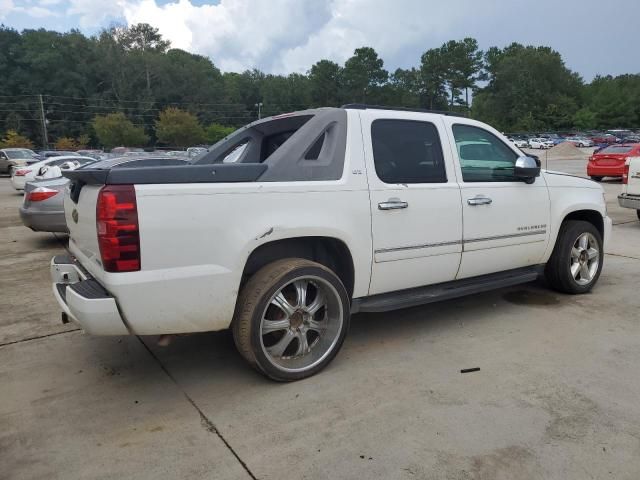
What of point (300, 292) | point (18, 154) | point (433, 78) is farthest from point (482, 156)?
point (433, 78)

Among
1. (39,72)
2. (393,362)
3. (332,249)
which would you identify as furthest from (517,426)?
(39,72)

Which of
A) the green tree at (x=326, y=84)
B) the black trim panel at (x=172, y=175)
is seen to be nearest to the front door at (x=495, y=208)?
the black trim panel at (x=172, y=175)

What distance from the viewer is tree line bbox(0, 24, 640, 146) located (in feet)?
295

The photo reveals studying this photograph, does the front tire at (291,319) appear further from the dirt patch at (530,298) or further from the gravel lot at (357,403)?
the dirt patch at (530,298)

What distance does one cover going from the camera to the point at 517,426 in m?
2.85

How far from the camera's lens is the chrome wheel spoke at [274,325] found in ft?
10.8

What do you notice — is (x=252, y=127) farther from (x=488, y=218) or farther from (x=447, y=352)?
(x=447, y=352)

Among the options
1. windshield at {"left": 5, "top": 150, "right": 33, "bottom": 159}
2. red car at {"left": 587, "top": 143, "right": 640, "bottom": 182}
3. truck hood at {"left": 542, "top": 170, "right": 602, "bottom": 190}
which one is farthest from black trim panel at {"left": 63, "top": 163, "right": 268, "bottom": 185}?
windshield at {"left": 5, "top": 150, "right": 33, "bottom": 159}

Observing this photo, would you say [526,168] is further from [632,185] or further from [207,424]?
[632,185]

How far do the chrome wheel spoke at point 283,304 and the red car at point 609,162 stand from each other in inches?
755

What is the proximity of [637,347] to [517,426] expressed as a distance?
1.68 m

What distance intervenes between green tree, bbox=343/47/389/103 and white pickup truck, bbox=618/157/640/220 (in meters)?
111

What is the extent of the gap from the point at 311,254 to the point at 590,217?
3342 mm

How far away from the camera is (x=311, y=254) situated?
3.69 metres
